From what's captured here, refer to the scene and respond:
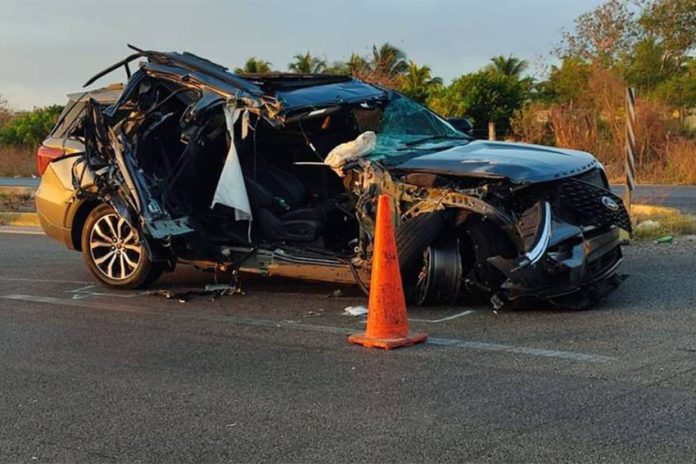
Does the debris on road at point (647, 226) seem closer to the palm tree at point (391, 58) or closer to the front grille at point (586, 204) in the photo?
the front grille at point (586, 204)

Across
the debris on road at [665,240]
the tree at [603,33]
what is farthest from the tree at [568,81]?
the debris on road at [665,240]

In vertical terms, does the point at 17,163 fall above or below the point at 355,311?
above

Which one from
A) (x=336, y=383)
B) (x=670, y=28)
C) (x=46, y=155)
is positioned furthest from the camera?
(x=670, y=28)

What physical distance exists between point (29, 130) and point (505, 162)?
134 feet

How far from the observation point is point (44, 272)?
31.8 ft

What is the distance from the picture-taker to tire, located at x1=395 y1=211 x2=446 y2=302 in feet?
→ 21.7

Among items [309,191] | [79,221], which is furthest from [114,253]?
[309,191]

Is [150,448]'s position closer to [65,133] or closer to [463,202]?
[463,202]

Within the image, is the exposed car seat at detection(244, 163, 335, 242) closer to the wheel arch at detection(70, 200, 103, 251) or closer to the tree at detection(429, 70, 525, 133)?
the wheel arch at detection(70, 200, 103, 251)

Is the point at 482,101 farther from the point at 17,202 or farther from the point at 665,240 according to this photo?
the point at 665,240

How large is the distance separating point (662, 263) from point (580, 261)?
2.79 m

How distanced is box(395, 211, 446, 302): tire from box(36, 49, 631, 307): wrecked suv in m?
0.01

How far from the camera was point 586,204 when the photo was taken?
673cm

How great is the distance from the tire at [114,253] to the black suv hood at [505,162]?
2881mm
